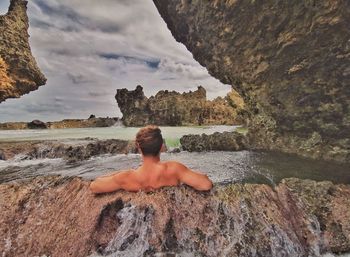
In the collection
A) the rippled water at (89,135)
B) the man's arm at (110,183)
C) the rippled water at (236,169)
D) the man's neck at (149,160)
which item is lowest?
the rippled water at (236,169)

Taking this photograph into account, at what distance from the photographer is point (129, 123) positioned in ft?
213

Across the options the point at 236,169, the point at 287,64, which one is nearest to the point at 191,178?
the point at 236,169

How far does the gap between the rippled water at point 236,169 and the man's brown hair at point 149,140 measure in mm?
4437

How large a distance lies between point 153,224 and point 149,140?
1038 mm

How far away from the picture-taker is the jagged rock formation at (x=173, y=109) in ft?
199

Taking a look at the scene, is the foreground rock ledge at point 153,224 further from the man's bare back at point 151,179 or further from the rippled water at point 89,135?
the rippled water at point 89,135

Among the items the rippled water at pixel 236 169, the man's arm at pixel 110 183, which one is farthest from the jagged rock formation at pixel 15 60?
the man's arm at pixel 110 183

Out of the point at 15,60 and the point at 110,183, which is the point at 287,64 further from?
the point at 15,60

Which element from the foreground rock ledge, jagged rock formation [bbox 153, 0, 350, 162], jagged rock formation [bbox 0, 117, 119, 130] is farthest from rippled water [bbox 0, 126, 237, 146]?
jagged rock formation [bbox 0, 117, 119, 130]

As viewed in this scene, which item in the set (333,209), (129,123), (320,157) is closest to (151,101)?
(129,123)

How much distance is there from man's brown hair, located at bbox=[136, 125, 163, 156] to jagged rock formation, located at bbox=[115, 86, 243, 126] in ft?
180

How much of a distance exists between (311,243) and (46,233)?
3.43 meters

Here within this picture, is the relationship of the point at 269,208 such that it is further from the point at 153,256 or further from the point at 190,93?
the point at 190,93

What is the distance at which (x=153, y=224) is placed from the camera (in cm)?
412
